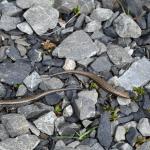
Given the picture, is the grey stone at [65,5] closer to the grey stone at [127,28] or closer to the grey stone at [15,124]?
the grey stone at [127,28]

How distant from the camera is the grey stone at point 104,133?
585 cm

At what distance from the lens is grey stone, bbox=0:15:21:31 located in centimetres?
677

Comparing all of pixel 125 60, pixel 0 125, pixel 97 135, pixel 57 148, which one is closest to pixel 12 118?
pixel 0 125

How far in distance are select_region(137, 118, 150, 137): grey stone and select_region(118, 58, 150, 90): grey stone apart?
0.49 m

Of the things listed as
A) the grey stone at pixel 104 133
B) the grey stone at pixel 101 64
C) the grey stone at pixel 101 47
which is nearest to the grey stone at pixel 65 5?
the grey stone at pixel 101 47

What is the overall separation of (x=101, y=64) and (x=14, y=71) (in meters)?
1.07

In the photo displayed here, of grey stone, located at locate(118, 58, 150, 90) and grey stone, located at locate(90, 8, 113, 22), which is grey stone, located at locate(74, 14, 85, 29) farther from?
grey stone, located at locate(118, 58, 150, 90)

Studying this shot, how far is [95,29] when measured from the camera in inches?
271

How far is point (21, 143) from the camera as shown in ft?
18.7

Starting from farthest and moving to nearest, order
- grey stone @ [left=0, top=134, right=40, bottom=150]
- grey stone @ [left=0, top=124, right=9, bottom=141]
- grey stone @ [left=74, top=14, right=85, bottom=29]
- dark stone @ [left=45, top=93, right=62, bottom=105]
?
1. grey stone @ [left=74, top=14, right=85, bottom=29]
2. dark stone @ [left=45, top=93, right=62, bottom=105]
3. grey stone @ [left=0, top=124, right=9, bottom=141]
4. grey stone @ [left=0, top=134, right=40, bottom=150]

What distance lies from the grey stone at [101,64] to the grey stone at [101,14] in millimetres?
655

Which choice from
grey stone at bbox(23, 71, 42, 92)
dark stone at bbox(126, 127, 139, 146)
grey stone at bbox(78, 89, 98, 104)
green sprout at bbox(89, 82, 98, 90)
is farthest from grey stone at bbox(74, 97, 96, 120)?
grey stone at bbox(23, 71, 42, 92)

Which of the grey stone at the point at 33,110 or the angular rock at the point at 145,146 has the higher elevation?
the grey stone at the point at 33,110

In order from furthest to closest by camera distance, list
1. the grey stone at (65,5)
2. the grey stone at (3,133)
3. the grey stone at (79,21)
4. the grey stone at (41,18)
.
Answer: the grey stone at (65,5) < the grey stone at (79,21) < the grey stone at (41,18) < the grey stone at (3,133)
